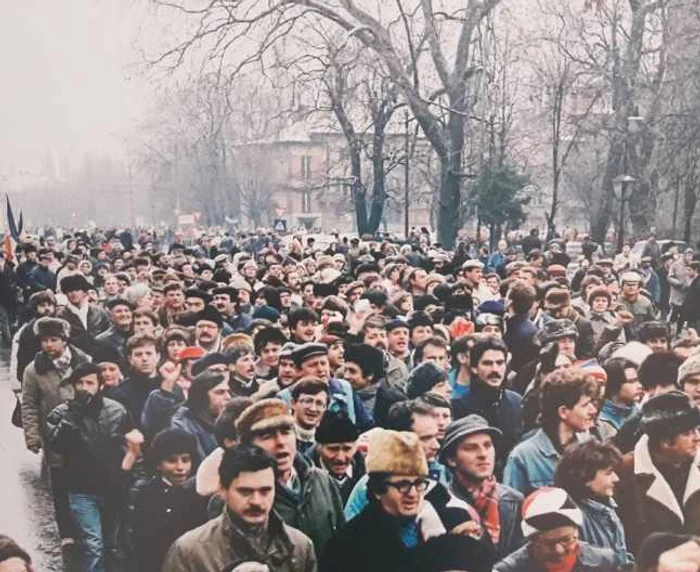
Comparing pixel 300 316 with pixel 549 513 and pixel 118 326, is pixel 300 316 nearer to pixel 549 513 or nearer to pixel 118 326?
pixel 118 326

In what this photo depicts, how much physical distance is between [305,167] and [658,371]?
123 centimetres

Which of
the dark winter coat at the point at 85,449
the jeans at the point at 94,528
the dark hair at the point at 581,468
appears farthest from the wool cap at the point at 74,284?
the dark hair at the point at 581,468

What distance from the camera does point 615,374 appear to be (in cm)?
205

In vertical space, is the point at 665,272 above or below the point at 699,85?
below

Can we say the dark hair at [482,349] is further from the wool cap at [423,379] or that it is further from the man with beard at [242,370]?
the man with beard at [242,370]

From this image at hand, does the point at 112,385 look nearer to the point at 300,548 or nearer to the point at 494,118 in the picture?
the point at 300,548

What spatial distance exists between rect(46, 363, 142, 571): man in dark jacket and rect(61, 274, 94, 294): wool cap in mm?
601

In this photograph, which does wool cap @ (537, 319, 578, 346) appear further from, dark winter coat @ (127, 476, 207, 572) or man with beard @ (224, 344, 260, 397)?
dark winter coat @ (127, 476, 207, 572)

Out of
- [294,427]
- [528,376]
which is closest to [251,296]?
[528,376]

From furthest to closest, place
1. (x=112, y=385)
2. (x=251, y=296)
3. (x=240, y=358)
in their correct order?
1. (x=251, y=296)
2. (x=240, y=358)
3. (x=112, y=385)

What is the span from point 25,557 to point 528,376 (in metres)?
1.29

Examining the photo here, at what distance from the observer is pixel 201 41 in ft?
8.26

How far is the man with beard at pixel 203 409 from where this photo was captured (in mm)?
1745

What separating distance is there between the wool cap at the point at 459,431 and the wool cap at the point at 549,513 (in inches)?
6.5
